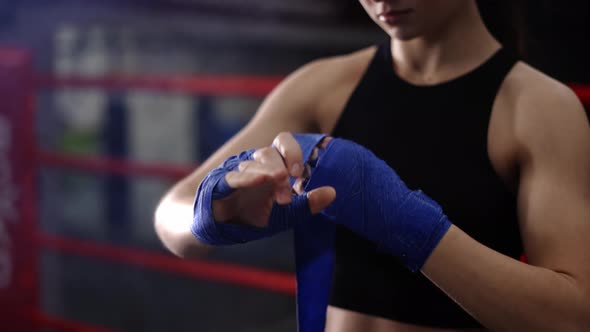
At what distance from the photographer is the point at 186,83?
5.76ft

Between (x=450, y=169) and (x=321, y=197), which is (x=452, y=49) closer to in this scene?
(x=450, y=169)

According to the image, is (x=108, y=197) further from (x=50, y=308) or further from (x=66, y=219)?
(x=50, y=308)

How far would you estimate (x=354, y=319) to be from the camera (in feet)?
2.89

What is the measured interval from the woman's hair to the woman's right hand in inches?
16.5

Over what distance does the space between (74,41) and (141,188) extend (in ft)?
5.47

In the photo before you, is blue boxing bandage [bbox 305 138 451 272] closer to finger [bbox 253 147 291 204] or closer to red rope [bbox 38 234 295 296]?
finger [bbox 253 147 291 204]

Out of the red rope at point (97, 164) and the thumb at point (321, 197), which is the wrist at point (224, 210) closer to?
the thumb at point (321, 197)

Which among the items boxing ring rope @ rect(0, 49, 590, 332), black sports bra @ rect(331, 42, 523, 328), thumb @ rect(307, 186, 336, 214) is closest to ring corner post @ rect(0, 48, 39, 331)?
boxing ring rope @ rect(0, 49, 590, 332)

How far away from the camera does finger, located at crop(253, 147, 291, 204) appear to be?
1.97 feet

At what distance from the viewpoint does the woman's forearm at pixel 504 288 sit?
2.27 feet

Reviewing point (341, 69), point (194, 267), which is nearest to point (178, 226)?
point (341, 69)

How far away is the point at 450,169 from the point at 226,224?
Answer: 0.31 m

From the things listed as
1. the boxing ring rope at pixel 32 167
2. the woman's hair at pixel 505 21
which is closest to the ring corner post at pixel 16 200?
the boxing ring rope at pixel 32 167

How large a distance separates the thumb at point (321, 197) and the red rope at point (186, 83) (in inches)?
A: 31.3
